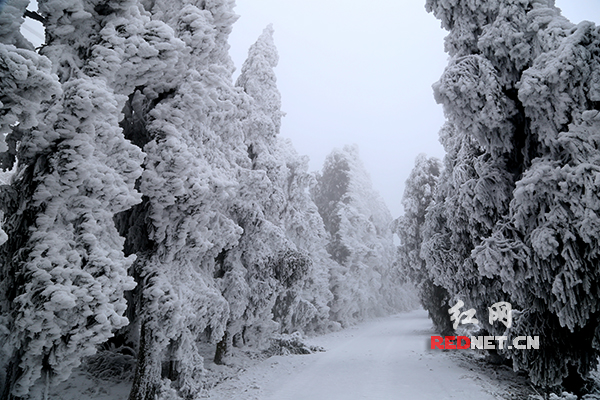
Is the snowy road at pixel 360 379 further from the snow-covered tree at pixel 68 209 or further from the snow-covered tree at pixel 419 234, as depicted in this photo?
the snow-covered tree at pixel 68 209

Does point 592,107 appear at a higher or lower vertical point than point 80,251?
higher

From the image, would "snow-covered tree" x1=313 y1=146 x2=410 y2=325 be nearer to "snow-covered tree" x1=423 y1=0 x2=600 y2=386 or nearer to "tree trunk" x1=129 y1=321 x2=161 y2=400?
"snow-covered tree" x1=423 y1=0 x2=600 y2=386

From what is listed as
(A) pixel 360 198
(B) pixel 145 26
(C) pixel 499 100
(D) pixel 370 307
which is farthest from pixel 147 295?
(D) pixel 370 307

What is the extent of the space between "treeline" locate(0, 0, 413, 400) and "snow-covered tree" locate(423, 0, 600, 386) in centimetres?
566

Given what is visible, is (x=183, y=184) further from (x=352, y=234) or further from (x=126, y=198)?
(x=352, y=234)

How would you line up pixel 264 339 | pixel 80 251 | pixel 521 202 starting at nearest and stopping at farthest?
pixel 80 251
pixel 521 202
pixel 264 339

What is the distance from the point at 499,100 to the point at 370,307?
2801cm

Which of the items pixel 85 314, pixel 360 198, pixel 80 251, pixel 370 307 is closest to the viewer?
pixel 85 314

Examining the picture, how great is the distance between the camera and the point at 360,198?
99.8 ft

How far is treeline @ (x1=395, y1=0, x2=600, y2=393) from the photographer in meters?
6.23

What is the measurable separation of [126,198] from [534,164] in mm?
7693

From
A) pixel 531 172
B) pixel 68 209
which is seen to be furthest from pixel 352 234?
pixel 68 209

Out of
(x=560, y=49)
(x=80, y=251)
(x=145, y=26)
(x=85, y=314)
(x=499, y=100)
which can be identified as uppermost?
(x=145, y=26)

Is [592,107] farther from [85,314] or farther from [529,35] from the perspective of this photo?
[85,314]
